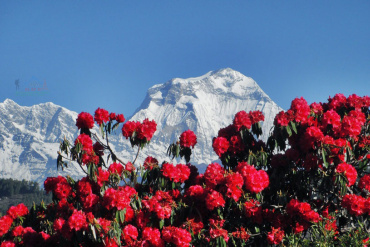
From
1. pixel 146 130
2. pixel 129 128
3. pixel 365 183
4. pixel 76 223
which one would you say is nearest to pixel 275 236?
pixel 365 183

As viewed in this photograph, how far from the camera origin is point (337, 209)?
7172mm

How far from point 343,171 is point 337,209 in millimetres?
1227

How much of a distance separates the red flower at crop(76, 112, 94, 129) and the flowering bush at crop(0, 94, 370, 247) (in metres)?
0.02

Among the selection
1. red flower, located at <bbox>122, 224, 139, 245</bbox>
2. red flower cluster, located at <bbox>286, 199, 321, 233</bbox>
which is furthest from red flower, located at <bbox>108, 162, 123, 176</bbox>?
red flower cluster, located at <bbox>286, 199, 321, 233</bbox>

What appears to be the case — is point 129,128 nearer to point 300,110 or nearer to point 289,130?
point 289,130

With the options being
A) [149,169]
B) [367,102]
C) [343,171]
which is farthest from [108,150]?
[367,102]

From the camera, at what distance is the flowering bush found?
612 cm

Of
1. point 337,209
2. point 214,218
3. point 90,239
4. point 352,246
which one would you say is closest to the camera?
point 352,246

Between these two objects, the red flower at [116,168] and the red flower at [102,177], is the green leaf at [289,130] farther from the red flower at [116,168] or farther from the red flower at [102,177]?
the red flower at [102,177]

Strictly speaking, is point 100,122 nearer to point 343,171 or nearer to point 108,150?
point 108,150

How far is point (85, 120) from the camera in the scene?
7.95 meters

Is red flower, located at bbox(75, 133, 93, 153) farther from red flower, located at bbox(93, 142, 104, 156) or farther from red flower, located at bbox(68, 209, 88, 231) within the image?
red flower, located at bbox(68, 209, 88, 231)

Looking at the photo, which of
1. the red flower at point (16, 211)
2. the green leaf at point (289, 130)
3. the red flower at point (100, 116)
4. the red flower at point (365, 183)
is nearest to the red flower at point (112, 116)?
the red flower at point (100, 116)

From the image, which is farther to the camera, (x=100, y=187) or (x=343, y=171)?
(x=100, y=187)
